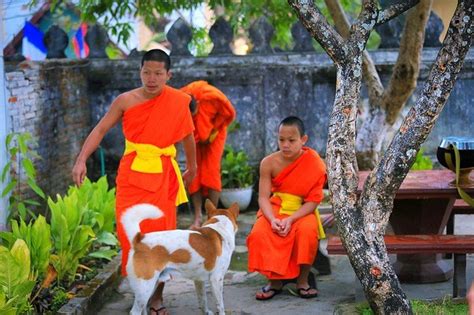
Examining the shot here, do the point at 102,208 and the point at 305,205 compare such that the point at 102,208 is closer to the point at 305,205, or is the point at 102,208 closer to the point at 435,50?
the point at 305,205

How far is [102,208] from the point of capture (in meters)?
7.60

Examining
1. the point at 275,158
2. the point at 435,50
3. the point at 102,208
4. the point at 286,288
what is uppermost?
the point at 435,50

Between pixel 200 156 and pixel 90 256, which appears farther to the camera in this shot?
pixel 200 156

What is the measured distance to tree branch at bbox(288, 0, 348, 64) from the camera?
16.2 ft

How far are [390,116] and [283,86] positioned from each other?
1590mm

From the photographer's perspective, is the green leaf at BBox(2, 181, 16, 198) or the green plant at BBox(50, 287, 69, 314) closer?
the green plant at BBox(50, 287, 69, 314)

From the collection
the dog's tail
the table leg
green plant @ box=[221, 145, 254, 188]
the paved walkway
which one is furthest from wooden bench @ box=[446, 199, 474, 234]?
green plant @ box=[221, 145, 254, 188]

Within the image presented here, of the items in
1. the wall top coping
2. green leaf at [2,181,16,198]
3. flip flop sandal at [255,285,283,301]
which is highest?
the wall top coping

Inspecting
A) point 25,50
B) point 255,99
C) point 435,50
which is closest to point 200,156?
point 255,99

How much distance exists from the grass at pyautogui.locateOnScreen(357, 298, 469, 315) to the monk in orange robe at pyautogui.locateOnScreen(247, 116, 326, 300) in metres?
1.03

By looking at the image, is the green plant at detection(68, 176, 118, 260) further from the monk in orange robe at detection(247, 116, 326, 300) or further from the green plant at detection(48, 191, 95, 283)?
the monk in orange robe at detection(247, 116, 326, 300)

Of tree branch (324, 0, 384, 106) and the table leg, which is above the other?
tree branch (324, 0, 384, 106)

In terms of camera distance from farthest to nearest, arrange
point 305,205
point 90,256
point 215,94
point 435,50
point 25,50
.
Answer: point 25,50 → point 435,50 → point 215,94 → point 90,256 → point 305,205

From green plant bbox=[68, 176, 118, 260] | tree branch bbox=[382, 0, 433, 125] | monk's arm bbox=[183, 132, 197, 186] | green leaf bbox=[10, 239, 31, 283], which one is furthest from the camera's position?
tree branch bbox=[382, 0, 433, 125]
